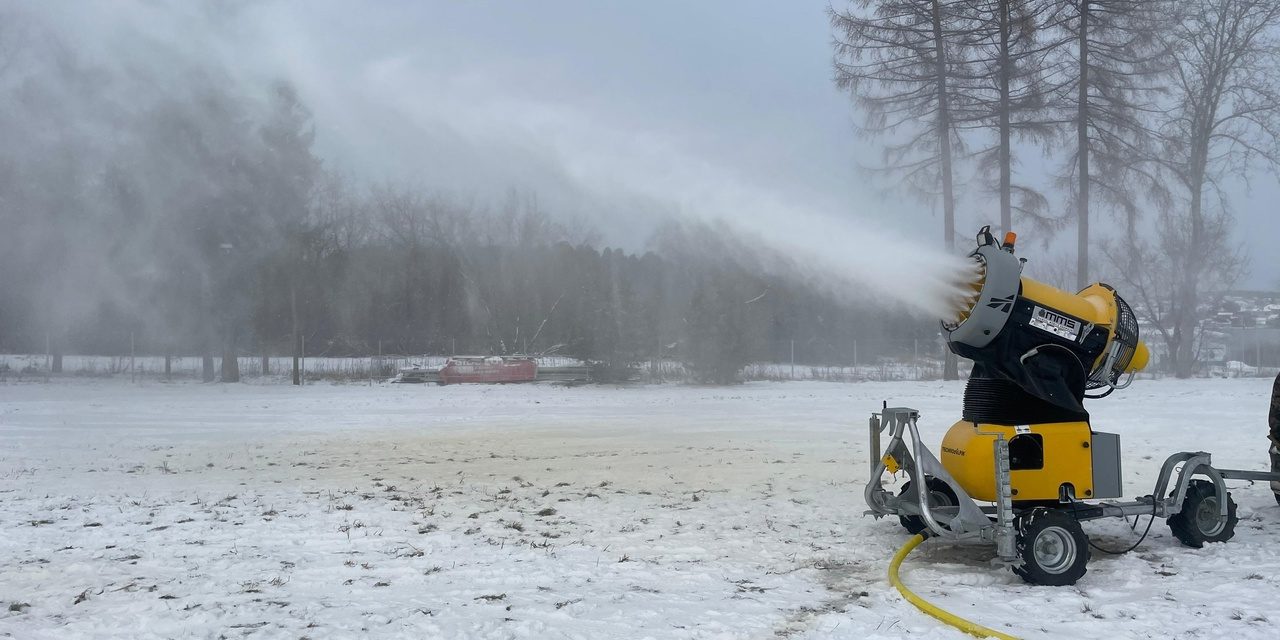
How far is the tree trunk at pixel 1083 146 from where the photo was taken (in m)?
26.5

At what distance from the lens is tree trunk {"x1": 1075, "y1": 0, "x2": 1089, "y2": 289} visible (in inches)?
1042

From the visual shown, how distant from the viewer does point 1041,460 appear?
648cm

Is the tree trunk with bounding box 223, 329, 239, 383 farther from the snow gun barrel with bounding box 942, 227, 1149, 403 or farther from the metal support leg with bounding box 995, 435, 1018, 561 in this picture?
the metal support leg with bounding box 995, 435, 1018, 561

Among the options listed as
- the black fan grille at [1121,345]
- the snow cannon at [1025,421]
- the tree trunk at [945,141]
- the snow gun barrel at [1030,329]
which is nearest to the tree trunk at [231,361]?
the tree trunk at [945,141]

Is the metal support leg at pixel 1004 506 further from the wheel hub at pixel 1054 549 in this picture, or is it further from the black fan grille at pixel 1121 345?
the black fan grille at pixel 1121 345

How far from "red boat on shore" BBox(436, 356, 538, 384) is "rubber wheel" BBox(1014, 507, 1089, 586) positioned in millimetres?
25476

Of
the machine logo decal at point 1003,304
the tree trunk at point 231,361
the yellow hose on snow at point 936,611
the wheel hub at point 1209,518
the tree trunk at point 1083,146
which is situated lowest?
the yellow hose on snow at point 936,611

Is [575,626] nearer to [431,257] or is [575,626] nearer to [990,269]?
[990,269]

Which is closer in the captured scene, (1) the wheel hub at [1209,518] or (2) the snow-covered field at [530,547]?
(2) the snow-covered field at [530,547]

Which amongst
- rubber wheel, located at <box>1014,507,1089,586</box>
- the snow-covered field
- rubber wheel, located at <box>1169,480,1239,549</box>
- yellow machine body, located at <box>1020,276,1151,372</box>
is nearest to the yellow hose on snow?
the snow-covered field

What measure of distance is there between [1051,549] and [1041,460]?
0.67 m

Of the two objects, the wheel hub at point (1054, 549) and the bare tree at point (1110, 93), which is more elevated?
the bare tree at point (1110, 93)

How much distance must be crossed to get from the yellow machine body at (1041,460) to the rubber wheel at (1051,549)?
34cm

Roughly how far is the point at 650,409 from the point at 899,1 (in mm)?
14959
